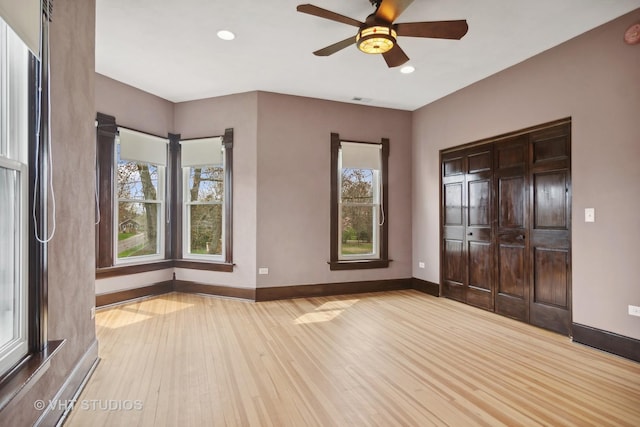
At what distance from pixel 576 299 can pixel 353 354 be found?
7.56 ft

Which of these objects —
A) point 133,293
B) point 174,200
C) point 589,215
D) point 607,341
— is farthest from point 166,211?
point 607,341

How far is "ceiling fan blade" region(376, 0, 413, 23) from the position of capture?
8.04 feet

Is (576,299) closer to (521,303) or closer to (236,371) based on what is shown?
(521,303)

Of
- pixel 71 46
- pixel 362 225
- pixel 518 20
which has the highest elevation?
pixel 518 20

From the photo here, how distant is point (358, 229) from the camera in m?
5.74

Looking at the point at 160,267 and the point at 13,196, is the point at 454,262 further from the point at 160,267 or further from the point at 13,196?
the point at 13,196

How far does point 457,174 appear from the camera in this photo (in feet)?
16.8

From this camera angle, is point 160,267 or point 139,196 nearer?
point 139,196

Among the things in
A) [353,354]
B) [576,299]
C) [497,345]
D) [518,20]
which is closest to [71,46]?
[353,354]

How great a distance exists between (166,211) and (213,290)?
1410 millimetres

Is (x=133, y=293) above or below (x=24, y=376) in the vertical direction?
below

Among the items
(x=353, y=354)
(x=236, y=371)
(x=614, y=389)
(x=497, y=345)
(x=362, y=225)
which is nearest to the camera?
(x=614, y=389)

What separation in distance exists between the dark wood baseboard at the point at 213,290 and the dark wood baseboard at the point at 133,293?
16cm

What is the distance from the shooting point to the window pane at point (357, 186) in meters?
5.68
